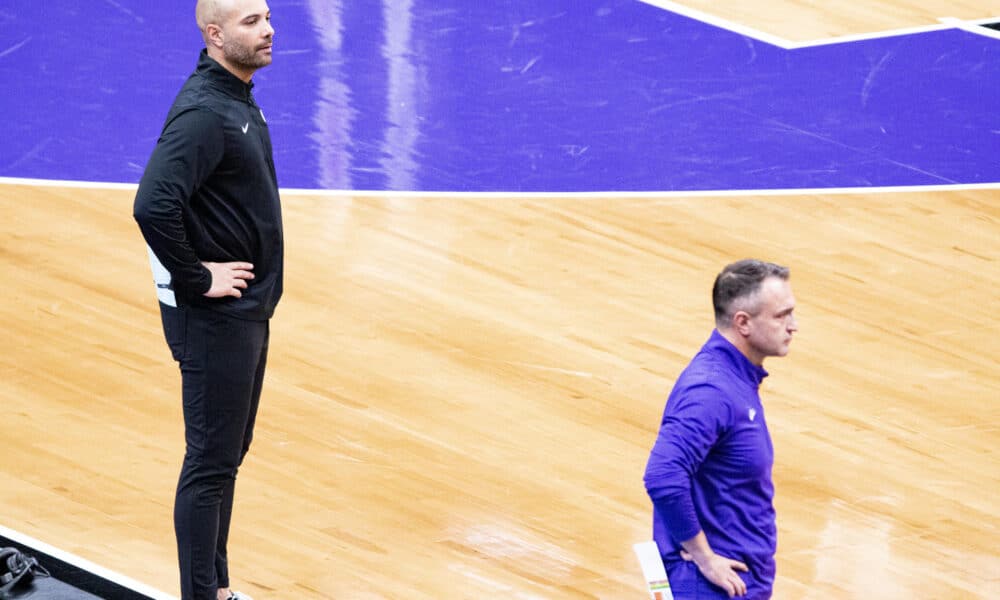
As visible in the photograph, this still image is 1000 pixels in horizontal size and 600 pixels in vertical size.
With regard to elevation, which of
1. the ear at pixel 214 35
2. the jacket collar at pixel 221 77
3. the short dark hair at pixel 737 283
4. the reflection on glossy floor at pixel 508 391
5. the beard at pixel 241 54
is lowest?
the reflection on glossy floor at pixel 508 391

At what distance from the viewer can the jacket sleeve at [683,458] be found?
168 inches

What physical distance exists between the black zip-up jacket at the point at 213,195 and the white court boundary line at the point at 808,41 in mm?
7253

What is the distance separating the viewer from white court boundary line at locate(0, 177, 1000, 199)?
30.2ft

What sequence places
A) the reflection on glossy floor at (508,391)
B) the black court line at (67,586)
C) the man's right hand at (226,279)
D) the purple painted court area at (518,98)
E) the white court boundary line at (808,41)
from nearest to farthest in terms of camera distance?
the man's right hand at (226,279) < the black court line at (67,586) < the reflection on glossy floor at (508,391) < the purple painted court area at (518,98) < the white court boundary line at (808,41)

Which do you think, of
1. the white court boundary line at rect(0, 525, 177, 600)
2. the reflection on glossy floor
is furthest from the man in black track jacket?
the reflection on glossy floor

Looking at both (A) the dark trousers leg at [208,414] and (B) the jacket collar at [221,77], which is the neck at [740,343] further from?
(B) the jacket collar at [221,77]

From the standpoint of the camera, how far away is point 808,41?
39.1 feet

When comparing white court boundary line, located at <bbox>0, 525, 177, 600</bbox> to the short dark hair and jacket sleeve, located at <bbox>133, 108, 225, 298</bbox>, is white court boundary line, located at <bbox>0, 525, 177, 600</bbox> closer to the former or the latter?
jacket sleeve, located at <bbox>133, 108, 225, 298</bbox>

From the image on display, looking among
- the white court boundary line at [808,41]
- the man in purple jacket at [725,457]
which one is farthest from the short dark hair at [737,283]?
the white court boundary line at [808,41]

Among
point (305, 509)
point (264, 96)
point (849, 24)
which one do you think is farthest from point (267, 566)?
point (849, 24)

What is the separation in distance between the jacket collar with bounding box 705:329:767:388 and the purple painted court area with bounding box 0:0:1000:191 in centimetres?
501

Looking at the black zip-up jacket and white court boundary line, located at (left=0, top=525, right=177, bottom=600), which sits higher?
the black zip-up jacket

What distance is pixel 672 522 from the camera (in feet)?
14.2

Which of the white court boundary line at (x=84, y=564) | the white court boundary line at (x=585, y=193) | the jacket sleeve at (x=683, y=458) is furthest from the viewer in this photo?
the white court boundary line at (x=585, y=193)
